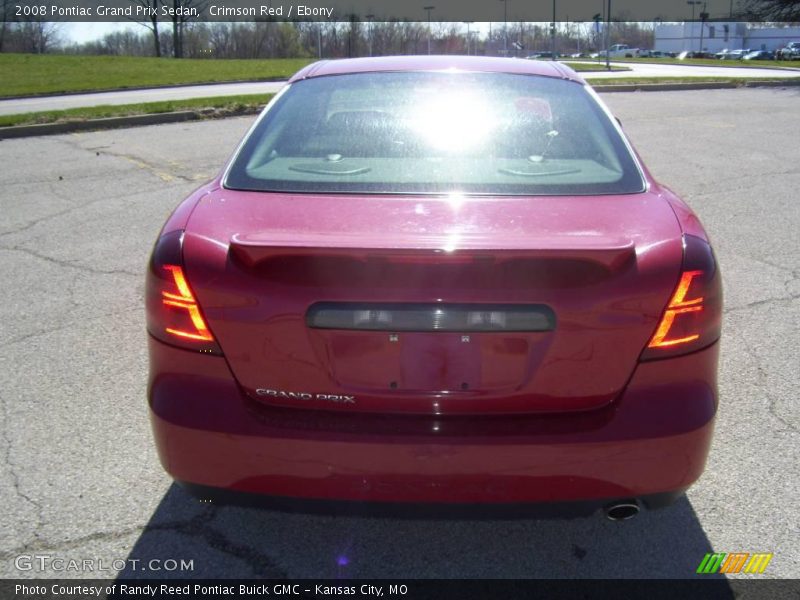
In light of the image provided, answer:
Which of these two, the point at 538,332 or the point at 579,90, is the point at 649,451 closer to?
the point at 538,332

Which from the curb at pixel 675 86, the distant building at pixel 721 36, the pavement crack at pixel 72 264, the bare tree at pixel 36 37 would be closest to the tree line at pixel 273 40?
the bare tree at pixel 36 37

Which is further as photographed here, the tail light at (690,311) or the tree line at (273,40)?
the tree line at (273,40)

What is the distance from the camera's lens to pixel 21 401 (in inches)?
146

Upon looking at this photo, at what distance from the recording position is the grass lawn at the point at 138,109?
44.3 ft

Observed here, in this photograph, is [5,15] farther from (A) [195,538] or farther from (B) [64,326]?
(A) [195,538]

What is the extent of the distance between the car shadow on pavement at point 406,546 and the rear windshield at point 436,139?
115cm

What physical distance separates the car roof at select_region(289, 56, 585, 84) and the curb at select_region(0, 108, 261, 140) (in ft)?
35.8

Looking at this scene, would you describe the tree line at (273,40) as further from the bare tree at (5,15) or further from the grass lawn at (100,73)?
the grass lawn at (100,73)

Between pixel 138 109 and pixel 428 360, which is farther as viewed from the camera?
pixel 138 109

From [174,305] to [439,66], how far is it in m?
1.84

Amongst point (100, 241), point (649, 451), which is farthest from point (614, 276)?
point (100, 241)

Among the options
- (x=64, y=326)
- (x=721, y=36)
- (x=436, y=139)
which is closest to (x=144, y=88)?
(x=64, y=326)

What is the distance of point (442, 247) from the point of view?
205 centimetres

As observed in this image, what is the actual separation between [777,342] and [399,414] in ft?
10.2
